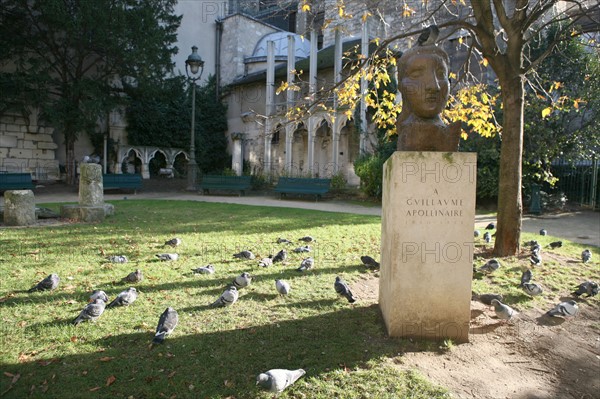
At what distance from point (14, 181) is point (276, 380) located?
17.4 m

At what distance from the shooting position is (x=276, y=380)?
264cm

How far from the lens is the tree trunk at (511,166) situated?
6.58 metres

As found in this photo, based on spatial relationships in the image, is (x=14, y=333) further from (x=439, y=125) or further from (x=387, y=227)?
(x=439, y=125)

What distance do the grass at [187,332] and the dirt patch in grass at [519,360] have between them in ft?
0.87

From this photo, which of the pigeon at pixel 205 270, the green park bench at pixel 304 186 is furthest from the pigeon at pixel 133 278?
the green park bench at pixel 304 186

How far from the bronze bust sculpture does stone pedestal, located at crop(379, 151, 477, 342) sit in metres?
0.25

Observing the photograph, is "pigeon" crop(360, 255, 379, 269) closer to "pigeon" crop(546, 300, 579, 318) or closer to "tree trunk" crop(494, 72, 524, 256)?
"pigeon" crop(546, 300, 579, 318)

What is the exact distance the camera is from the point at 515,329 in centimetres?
405

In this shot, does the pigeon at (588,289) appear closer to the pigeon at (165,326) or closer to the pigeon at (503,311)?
the pigeon at (503,311)

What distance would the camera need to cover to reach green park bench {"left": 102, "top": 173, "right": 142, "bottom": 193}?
17.4 m

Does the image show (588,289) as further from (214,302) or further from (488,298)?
(214,302)

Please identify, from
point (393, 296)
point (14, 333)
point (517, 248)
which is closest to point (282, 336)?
point (393, 296)

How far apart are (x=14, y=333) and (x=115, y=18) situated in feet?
58.7

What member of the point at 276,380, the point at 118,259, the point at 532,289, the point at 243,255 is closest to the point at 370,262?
the point at 243,255
